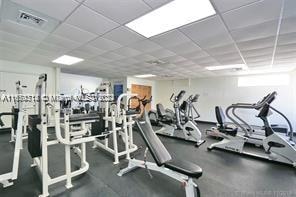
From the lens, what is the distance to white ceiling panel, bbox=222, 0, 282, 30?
175 cm

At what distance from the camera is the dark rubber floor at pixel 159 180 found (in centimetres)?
200

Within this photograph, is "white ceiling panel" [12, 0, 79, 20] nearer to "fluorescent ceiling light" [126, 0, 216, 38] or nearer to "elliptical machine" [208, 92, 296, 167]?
"fluorescent ceiling light" [126, 0, 216, 38]

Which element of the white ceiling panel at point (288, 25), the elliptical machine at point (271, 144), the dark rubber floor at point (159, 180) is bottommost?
the dark rubber floor at point (159, 180)

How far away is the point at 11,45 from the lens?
3.30 meters

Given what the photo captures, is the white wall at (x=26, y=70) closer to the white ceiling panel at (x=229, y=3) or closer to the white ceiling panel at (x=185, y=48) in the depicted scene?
the white ceiling panel at (x=185, y=48)

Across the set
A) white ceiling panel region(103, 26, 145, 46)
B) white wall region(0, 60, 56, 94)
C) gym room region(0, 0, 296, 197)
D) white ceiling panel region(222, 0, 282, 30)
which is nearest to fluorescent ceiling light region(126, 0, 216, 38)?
gym room region(0, 0, 296, 197)

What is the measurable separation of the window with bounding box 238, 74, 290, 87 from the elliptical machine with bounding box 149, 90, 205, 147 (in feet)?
12.5

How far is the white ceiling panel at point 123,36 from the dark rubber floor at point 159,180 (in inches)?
95.6

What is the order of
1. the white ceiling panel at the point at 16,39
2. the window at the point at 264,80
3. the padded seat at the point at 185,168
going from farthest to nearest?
the window at the point at 264,80 → the white ceiling panel at the point at 16,39 → the padded seat at the point at 185,168

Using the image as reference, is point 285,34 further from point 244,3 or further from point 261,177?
point 261,177

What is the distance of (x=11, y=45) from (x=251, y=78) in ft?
27.5

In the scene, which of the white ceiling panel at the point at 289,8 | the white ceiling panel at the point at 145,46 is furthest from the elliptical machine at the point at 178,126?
the white ceiling panel at the point at 289,8

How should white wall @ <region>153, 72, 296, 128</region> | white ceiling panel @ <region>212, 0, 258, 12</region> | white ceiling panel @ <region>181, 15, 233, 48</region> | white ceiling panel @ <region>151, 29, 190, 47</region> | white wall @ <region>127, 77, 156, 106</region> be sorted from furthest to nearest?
1. white wall @ <region>127, 77, 156, 106</region>
2. white wall @ <region>153, 72, 296, 128</region>
3. white ceiling panel @ <region>151, 29, 190, 47</region>
4. white ceiling panel @ <region>181, 15, 233, 48</region>
5. white ceiling panel @ <region>212, 0, 258, 12</region>

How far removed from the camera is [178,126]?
476 cm
